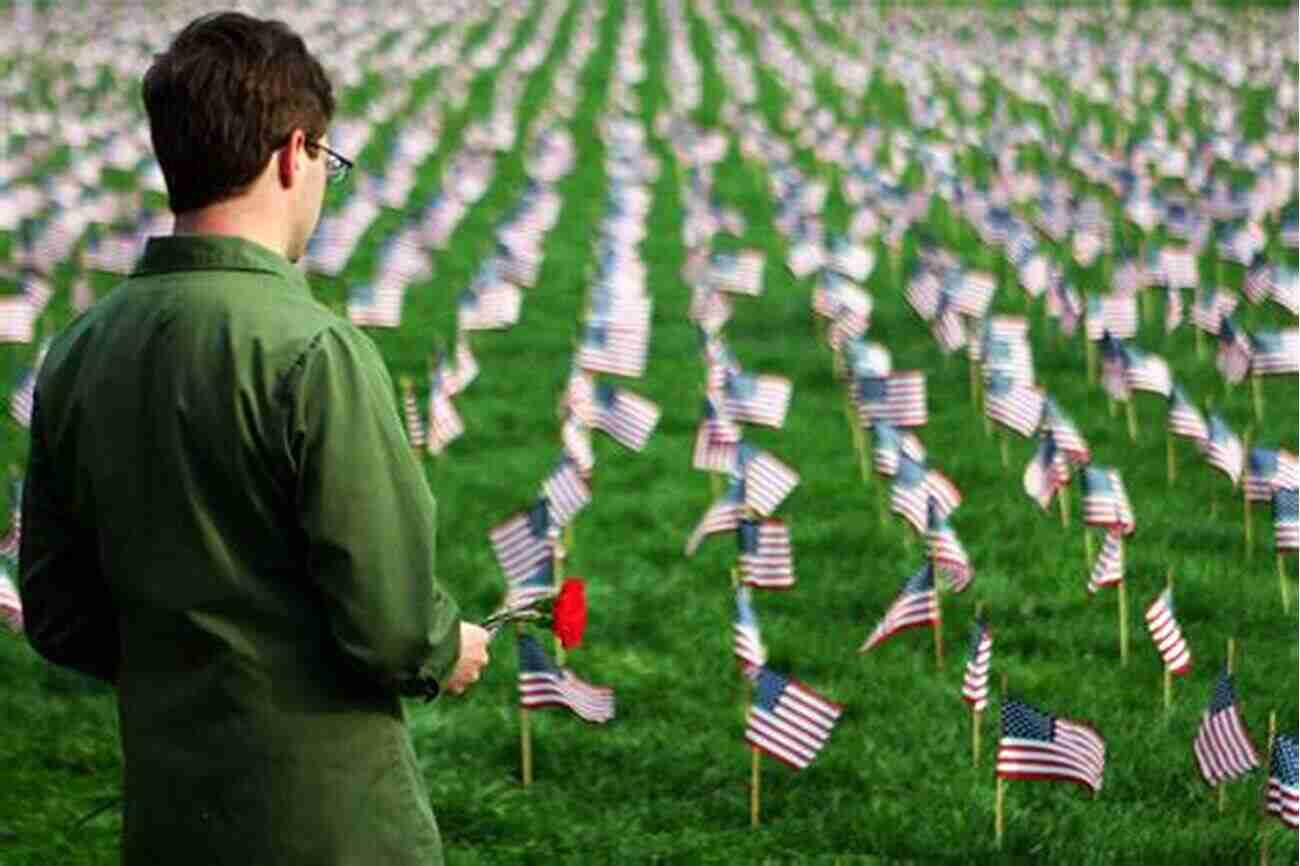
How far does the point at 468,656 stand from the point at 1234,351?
8200 mm

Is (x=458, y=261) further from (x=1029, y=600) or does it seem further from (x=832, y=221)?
(x=1029, y=600)

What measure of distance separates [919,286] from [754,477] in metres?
4.30

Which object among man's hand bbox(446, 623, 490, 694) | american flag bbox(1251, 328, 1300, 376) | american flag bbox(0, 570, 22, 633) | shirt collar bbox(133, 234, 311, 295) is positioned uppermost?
shirt collar bbox(133, 234, 311, 295)

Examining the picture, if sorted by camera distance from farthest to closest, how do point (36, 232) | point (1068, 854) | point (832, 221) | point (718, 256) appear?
point (832, 221), point (36, 232), point (718, 256), point (1068, 854)

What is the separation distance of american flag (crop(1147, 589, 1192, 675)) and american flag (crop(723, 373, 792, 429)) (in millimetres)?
3320

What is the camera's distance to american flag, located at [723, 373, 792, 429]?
33.2ft

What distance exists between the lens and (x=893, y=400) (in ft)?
32.9

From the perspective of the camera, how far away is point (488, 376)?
13.0 m

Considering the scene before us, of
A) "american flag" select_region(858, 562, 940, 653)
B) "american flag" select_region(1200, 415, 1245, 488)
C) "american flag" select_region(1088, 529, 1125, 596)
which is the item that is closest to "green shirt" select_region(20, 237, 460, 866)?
"american flag" select_region(858, 562, 940, 653)

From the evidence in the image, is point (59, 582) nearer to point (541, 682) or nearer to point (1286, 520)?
point (541, 682)

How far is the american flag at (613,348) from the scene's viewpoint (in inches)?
445

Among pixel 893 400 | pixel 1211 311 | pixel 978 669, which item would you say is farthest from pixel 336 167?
pixel 1211 311

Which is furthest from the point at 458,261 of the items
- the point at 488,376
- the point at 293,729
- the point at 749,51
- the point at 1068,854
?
the point at 749,51

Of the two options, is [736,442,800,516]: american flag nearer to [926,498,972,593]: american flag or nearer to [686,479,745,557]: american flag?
[686,479,745,557]: american flag
